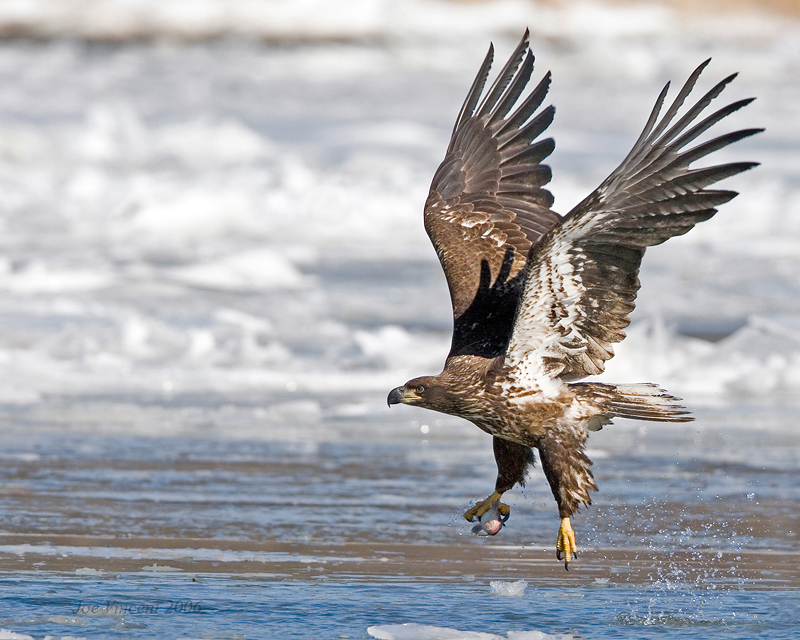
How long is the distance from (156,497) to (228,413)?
2.45 metres

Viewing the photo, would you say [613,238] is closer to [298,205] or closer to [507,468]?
[507,468]

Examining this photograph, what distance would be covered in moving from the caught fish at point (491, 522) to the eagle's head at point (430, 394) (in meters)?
0.56

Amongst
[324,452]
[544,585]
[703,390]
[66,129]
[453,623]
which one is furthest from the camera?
[66,129]

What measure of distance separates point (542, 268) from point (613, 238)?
0.30m

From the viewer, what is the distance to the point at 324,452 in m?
8.48

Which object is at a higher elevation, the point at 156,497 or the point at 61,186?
the point at 61,186

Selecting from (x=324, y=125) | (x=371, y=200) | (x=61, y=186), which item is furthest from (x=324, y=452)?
(x=324, y=125)

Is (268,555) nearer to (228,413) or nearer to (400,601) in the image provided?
(400,601)

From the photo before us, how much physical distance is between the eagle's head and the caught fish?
565mm

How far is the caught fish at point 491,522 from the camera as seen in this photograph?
20.5ft

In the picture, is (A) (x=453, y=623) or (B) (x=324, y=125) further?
(B) (x=324, y=125)

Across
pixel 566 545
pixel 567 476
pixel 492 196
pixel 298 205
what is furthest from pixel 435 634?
pixel 298 205

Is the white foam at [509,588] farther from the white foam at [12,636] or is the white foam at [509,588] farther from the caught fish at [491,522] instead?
the white foam at [12,636]

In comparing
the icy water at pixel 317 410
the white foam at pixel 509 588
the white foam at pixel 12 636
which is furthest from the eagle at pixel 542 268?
the white foam at pixel 12 636
